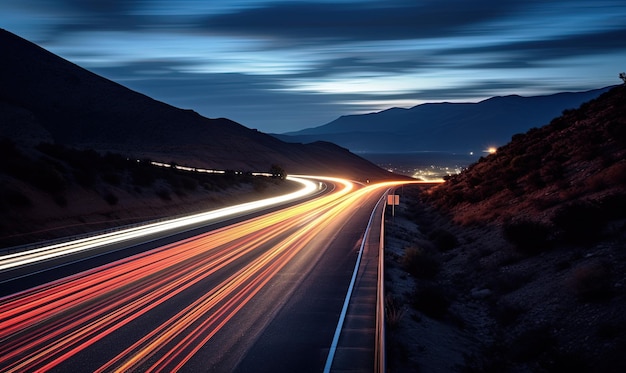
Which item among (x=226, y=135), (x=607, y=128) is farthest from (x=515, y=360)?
(x=226, y=135)

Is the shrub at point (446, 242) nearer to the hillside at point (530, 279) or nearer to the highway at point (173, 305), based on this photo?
the hillside at point (530, 279)

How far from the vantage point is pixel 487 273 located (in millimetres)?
16812

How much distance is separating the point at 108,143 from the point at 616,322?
367ft

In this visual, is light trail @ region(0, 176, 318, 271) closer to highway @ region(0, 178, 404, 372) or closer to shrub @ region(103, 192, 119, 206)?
highway @ region(0, 178, 404, 372)

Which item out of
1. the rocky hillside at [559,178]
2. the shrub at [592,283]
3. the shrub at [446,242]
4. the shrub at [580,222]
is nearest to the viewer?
the shrub at [592,283]

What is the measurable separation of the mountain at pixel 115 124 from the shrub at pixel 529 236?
278 feet

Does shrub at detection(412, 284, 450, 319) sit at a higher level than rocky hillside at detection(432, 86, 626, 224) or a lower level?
lower

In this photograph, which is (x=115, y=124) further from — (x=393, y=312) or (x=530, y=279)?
(x=393, y=312)

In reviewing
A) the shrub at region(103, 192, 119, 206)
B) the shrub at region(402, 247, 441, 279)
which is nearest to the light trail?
the shrub at region(103, 192, 119, 206)

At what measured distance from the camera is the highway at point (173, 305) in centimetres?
895

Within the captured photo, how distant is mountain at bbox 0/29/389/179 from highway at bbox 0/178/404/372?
78.7m

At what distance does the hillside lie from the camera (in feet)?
32.6

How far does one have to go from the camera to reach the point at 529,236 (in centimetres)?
1661

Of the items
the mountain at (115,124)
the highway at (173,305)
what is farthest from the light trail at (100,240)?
the mountain at (115,124)
